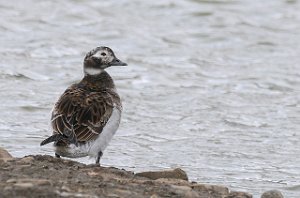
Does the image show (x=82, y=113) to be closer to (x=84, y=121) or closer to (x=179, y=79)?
(x=84, y=121)

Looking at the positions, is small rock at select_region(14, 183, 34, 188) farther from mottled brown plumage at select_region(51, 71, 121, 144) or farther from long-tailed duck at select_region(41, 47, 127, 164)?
mottled brown plumage at select_region(51, 71, 121, 144)

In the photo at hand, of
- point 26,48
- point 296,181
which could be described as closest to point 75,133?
point 296,181

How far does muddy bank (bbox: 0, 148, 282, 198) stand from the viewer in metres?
7.43

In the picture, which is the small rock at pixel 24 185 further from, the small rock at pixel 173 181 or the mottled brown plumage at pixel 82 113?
the mottled brown plumage at pixel 82 113

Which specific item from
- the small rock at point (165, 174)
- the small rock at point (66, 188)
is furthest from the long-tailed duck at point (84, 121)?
the small rock at point (66, 188)

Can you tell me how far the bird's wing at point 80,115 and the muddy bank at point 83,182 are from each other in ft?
1.41

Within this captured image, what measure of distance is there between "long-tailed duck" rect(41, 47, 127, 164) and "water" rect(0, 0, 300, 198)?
156 centimetres

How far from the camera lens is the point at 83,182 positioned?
802 centimetres

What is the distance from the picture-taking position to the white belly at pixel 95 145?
9.30 metres

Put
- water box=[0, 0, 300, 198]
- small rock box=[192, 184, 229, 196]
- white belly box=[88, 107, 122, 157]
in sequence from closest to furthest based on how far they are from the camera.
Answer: small rock box=[192, 184, 229, 196] < white belly box=[88, 107, 122, 157] < water box=[0, 0, 300, 198]

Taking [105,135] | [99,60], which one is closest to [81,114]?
[105,135]

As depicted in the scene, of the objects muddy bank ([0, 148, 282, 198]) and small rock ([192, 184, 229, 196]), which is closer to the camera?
muddy bank ([0, 148, 282, 198])

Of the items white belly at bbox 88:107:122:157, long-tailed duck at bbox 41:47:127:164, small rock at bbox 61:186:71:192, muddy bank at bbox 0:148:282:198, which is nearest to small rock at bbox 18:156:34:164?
muddy bank at bbox 0:148:282:198

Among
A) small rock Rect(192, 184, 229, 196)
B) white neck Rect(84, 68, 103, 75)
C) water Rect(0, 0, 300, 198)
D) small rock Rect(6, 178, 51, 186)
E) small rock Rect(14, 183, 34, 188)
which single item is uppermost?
white neck Rect(84, 68, 103, 75)
